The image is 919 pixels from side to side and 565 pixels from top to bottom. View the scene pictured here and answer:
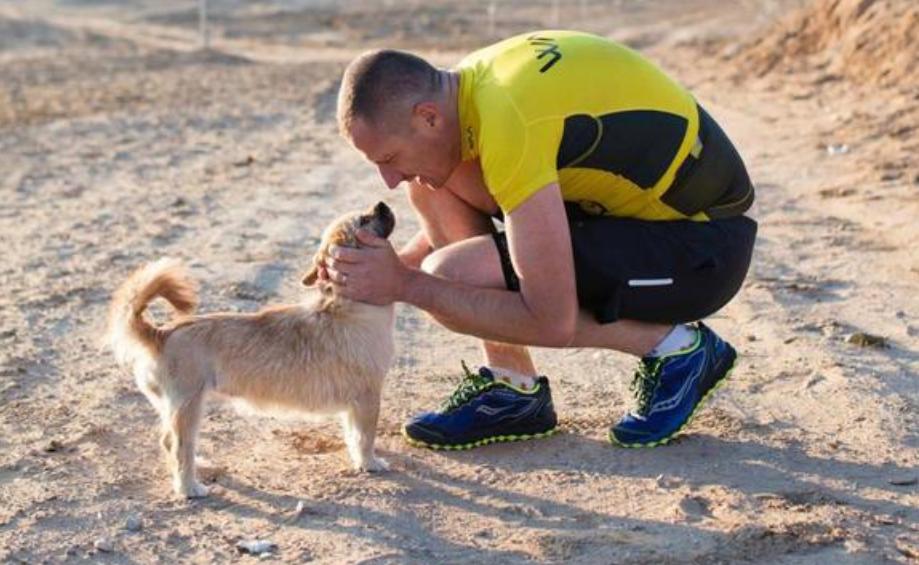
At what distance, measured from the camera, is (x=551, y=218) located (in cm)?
431

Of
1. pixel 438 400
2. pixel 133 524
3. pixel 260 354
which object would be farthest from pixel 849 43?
pixel 133 524

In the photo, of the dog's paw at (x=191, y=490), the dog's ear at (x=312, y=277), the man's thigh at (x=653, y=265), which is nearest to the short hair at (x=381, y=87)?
the dog's ear at (x=312, y=277)

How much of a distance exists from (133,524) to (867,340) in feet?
10.5

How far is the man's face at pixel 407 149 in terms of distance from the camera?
4.42 meters

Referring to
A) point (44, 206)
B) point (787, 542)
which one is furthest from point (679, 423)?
point (44, 206)

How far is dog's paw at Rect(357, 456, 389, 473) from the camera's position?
476 centimetres

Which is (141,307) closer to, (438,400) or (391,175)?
(391,175)

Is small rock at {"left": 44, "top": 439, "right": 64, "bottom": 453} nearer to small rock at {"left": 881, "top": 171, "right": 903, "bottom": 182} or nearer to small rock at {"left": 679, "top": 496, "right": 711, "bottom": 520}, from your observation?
small rock at {"left": 679, "top": 496, "right": 711, "bottom": 520}

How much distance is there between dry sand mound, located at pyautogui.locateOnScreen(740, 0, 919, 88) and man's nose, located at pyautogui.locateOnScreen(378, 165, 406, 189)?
9.43 meters

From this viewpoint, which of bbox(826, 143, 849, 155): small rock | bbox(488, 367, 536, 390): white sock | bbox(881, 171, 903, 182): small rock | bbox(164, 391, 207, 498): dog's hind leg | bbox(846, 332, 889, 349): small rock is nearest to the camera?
bbox(164, 391, 207, 498): dog's hind leg

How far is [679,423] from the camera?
16.0 ft

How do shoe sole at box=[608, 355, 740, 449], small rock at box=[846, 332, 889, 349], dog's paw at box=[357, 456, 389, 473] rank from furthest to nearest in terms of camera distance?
small rock at box=[846, 332, 889, 349] < shoe sole at box=[608, 355, 740, 449] < dog's paw at box=[357, 456, 389, 473]

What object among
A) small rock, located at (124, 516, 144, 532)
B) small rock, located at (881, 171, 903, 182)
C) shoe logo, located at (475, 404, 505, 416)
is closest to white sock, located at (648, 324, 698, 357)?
shoe logo, located at (475, 404, 505, 416)

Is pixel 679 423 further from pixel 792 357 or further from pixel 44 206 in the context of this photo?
pixel 44 206
